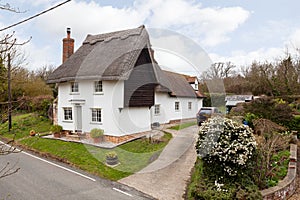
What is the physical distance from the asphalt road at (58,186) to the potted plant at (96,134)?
13.2 ft

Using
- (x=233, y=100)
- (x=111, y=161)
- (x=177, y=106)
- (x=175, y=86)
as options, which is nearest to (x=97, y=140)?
(x=111, y=161)

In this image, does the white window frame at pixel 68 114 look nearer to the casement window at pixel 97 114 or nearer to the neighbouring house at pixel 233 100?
the casement window at pixel 97 114

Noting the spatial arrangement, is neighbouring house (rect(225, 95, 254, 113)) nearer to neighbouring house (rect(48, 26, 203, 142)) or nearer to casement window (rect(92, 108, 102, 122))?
neighbouring house (rect(48, 26, 203, 142))

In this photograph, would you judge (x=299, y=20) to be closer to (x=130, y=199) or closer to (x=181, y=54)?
(x=181, y=54)

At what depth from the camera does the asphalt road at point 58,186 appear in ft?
27.1

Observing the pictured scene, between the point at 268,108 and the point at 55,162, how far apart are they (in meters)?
12.7

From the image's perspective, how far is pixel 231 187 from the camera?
7.25 metres

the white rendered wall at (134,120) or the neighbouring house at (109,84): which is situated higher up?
the neighbouring house at (109,84)

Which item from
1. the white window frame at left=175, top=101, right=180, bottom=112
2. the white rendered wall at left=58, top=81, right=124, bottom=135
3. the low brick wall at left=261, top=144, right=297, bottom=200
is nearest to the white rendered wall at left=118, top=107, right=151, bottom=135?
the white rendered wall at left=58, top=81, right=124, bottom=135

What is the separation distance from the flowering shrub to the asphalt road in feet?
8.92

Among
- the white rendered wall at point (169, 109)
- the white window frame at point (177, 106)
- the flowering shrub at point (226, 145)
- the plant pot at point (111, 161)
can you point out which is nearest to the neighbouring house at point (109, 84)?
the white rendered wall at point (169, 109)

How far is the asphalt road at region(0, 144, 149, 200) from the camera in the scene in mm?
8266

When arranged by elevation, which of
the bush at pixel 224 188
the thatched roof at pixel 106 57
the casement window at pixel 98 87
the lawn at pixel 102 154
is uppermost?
the thatched roof at pixel 106 57

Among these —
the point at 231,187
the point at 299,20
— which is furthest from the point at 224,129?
the point at 299,20
